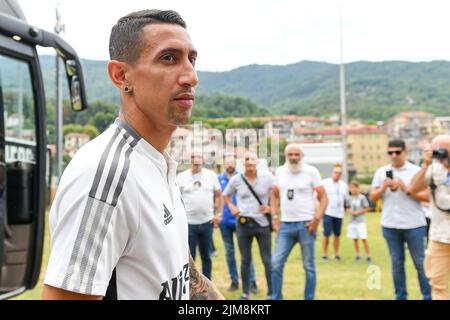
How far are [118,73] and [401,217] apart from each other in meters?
4.91

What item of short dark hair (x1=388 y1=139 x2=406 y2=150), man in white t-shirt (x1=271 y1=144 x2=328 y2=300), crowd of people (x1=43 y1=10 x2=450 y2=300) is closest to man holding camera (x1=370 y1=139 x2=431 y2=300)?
short dark hair (x1=388 y1=139 x2=406 y2=150)

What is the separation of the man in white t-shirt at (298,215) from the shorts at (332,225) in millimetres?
3115

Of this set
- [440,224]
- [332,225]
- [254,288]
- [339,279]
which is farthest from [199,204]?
[332,225]

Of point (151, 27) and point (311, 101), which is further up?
point (311, 101)

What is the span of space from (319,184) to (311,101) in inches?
2159

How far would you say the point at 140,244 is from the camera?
1327 millimetres

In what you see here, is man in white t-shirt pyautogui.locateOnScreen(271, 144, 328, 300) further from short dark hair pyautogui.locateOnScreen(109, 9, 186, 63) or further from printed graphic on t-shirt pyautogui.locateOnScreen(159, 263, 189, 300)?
short dark hair pyautogui.locateOnScreen(109, 9, 186, 63)

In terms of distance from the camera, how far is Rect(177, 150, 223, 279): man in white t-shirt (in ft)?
22.7

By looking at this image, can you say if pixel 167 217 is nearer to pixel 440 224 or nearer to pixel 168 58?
pixel 168 58

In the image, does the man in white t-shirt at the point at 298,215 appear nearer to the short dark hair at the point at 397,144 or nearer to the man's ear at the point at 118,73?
the short dark hair at the point at 397,144

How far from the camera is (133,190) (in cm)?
131

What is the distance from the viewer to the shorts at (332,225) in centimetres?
921
